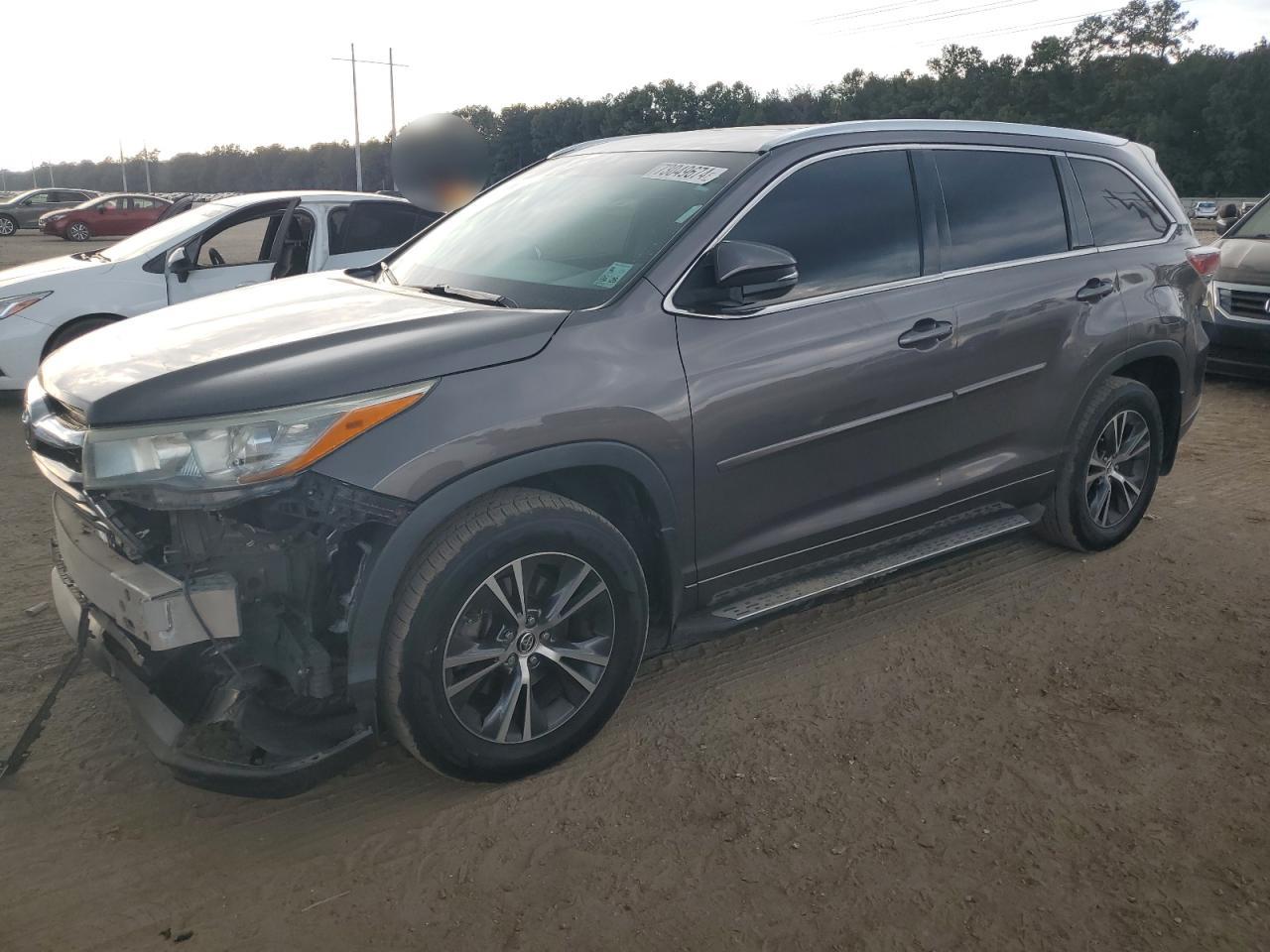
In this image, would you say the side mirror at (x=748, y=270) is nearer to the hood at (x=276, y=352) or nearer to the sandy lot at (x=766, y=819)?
the hood at (x=276, y=352)

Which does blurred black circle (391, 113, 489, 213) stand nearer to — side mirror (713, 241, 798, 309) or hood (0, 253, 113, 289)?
hood (0, 253, 113, 289)

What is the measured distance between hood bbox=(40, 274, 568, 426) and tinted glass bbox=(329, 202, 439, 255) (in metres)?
4.68

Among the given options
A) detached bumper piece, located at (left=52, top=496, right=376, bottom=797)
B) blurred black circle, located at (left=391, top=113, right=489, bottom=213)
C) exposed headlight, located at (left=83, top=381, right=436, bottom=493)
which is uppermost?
blurred black circle, located at (left=391, top=113, right=489, bottom=213)

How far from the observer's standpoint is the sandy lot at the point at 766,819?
256cm

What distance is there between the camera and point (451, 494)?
279 cm

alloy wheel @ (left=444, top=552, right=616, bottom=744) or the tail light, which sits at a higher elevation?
the tail light

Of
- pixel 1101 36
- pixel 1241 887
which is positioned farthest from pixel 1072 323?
pixel 1101 36

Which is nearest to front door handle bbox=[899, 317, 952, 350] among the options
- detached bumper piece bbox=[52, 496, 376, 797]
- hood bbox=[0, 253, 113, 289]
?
detached bumper piece bbox=[52, 496, 376, 797]

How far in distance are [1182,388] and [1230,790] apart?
239 cm

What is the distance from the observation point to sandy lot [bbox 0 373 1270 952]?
2.56m

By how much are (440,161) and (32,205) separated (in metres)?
33.0

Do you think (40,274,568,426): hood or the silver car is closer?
(40,274,568,426): hood

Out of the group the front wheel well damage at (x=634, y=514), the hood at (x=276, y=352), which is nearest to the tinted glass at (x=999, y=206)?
Result: the front wheel well damage at (x=634, y=514)

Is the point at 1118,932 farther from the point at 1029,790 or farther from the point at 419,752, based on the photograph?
the point at 419,752
